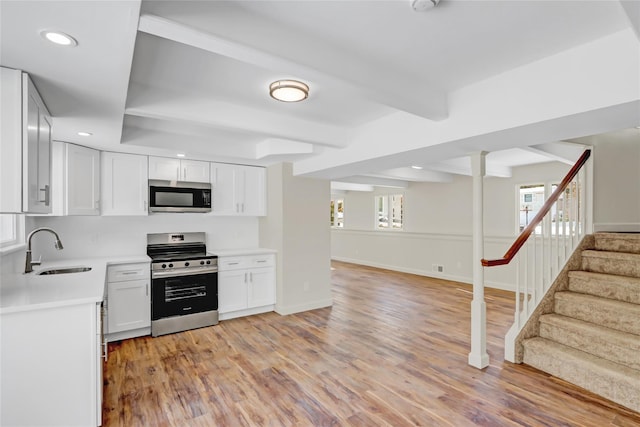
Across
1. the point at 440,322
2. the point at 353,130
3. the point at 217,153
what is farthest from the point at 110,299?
the point at 440,322

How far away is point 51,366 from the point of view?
1.95 meters

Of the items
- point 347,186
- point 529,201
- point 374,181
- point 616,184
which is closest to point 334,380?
point 616,184

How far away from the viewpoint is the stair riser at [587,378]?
7.77ft

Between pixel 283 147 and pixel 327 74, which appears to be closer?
pixel 327 74

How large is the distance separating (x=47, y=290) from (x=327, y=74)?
2.27 metres

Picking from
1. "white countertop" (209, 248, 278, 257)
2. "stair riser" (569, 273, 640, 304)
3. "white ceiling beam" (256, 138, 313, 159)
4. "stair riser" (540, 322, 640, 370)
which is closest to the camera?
"stair riser" (540, 322, 640, 370)

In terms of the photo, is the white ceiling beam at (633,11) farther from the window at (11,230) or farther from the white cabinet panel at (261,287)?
the white cabinet panel at (261,287)

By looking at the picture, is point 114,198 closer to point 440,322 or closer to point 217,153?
point 217,153

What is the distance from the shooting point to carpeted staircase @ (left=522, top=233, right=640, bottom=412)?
253 centimetres

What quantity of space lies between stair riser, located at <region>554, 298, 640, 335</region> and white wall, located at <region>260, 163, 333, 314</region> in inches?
116

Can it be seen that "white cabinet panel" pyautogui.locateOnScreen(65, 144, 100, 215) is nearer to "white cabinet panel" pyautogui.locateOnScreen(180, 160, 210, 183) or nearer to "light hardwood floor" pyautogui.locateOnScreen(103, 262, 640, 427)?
"white cabinet panel" pyautogui.locateOnScreen(180, 160, 210, 183)

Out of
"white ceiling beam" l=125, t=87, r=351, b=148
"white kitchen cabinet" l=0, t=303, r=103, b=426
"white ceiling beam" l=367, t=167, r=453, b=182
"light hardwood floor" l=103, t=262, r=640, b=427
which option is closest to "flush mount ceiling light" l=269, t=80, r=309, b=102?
"white ceiling beam" l=125, t=87, r=351, b=148

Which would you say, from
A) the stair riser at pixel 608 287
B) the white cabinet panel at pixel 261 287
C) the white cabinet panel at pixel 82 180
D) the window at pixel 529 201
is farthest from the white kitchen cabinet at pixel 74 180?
the window at pixel 529 201

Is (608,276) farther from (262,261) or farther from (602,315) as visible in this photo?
(262,261)
